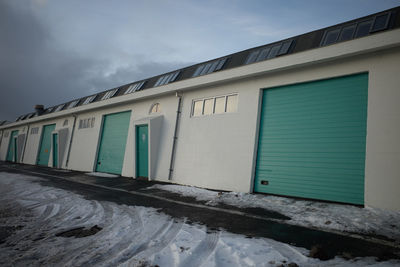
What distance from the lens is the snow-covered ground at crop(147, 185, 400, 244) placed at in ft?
15.6

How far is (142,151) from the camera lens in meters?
13.7

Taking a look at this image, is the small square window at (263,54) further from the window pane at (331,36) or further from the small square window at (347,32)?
the small square window at (347,32)

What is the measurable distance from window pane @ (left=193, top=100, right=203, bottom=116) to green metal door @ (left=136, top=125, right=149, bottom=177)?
3.53 m

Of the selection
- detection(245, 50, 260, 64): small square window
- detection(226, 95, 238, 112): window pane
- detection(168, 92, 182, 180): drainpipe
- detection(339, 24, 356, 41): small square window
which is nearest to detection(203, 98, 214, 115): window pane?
detection(226, 95, 238, 112): window pane

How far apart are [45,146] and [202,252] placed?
27.6 m

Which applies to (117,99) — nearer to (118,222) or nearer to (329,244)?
(118,222)

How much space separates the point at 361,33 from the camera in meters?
8.06

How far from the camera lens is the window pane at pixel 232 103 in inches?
394

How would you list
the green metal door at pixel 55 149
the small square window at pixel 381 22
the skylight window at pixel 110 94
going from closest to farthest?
the small square window at pixel 381 22
the skylight window at pixel 110 94
the green metal door at pixel 55 149

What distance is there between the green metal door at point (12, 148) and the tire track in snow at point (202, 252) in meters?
37.3

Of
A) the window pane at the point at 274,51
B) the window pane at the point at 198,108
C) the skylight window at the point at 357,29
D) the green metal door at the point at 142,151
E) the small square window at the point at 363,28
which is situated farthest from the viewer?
the green metal door at the point at 142,151

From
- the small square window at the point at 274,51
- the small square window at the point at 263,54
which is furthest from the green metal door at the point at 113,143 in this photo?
the small square window at the point at 274,51

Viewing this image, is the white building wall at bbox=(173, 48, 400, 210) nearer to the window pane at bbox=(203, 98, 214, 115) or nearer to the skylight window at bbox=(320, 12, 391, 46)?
the window pane at bbox=(203, 98, 214, 115)

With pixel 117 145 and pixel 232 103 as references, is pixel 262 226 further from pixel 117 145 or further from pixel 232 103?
pixel 117 145
